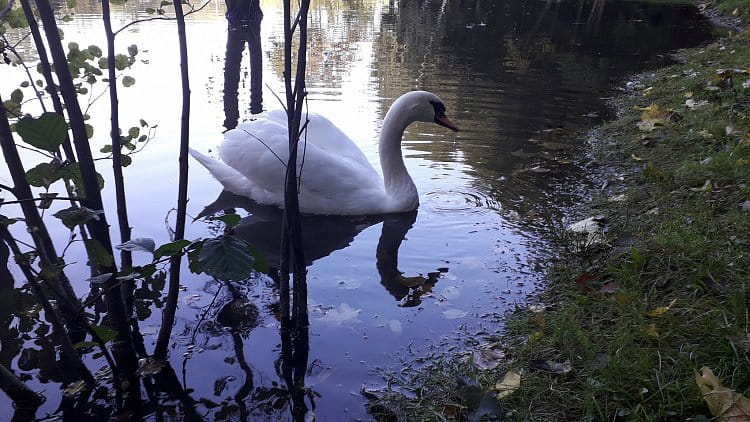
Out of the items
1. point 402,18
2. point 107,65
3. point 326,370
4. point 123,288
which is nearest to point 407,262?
point 326,370

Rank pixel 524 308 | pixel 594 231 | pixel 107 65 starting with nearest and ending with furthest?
pixel 107 65 → pixel 524 308 → pixel 594 231

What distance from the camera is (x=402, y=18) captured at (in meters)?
19.7

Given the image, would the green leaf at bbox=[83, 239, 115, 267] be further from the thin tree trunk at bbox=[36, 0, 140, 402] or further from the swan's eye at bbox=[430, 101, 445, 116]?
the swan's eye at bbox=[430, 101, 445, 116]

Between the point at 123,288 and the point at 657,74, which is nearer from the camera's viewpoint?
the point at 123,288

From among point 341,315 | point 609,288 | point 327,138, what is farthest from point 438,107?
point 609,288

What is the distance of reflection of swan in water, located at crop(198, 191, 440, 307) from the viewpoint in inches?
146

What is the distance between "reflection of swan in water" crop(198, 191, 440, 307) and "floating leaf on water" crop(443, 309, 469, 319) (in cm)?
22

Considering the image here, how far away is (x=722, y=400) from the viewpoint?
1.99 m

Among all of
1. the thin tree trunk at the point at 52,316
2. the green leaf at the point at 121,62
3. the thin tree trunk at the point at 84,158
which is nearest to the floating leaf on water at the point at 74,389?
the thin tree trunk at the point at 52,316

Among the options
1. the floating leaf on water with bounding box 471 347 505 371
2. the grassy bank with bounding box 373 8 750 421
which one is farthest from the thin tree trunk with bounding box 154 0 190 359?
the floating leaf on water with bounding box 471 347 505 371

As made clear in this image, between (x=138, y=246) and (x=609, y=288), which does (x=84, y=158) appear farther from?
(x=609, y=288)

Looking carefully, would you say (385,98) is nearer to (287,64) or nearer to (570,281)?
(570,281)

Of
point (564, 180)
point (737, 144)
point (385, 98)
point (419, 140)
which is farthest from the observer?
point (385, 98)

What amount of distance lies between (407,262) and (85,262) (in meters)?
2.07
